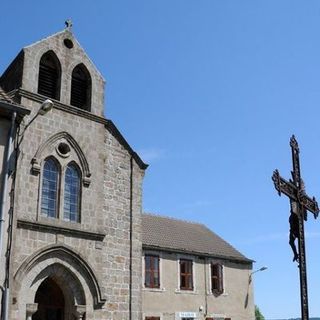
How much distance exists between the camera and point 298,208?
1075cm

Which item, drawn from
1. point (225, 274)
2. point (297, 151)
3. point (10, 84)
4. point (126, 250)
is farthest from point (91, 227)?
point (225, 274)

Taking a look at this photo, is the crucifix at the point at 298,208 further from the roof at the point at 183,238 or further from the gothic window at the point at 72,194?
the roof at the point at 183,238

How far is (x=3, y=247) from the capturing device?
14.3 metres

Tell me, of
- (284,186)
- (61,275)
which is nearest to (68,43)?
(61,275)

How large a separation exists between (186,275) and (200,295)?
137cm

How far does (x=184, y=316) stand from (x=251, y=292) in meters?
5.90

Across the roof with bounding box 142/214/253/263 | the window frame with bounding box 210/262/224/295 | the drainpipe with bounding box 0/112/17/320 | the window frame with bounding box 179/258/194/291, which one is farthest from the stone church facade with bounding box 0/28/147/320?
the window frame with bounding box 210/262/224/295

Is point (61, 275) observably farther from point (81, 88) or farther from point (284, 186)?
point (284, 186)

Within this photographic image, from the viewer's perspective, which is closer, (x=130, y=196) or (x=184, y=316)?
(x=130, y=196)

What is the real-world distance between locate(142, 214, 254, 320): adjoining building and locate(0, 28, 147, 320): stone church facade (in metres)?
7.86

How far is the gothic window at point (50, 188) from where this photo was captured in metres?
16.3

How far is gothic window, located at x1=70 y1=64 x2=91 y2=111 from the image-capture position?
18.5 metres

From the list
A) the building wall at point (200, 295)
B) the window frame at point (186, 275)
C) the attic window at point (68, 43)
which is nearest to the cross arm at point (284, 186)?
the attic window at point (68, 43)

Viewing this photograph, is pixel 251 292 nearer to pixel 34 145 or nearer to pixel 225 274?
pixel 225 274
